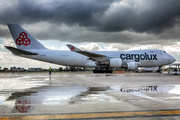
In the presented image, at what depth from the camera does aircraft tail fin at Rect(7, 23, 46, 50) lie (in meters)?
32.9

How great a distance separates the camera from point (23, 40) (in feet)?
110

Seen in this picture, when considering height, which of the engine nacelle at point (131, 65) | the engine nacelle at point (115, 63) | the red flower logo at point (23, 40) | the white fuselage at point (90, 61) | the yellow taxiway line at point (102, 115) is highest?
the red flower logo at point (23, 40)

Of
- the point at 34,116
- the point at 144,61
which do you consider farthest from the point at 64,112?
the point at 144,61

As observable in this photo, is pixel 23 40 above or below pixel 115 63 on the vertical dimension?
above

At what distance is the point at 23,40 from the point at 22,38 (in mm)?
451

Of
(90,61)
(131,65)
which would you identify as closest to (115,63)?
(131,65)

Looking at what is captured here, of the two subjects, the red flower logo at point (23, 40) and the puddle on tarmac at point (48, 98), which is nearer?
the puddle on tarmac at point (48, 98)

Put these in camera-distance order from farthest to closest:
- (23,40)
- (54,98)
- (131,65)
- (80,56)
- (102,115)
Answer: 1. (80,56)
2. (23,40)
3. (131,65)
4. (54,98)
5. (102,115)

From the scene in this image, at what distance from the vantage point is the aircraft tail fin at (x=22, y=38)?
32.9 m

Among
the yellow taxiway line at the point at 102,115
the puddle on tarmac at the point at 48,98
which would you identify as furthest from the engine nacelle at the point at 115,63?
the yellow taxiway line at the point at 102,115

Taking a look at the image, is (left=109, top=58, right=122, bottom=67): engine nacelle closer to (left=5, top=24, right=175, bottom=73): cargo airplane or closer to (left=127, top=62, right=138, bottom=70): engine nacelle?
(left=5, top=24, right=175, bottom=73): cargo airplane

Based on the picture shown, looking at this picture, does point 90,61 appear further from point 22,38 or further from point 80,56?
point 22,38

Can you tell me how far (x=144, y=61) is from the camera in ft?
112

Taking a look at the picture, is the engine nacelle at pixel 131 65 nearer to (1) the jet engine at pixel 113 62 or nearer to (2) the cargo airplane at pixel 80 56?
(2) the cargo airplane at pixel 80 56
